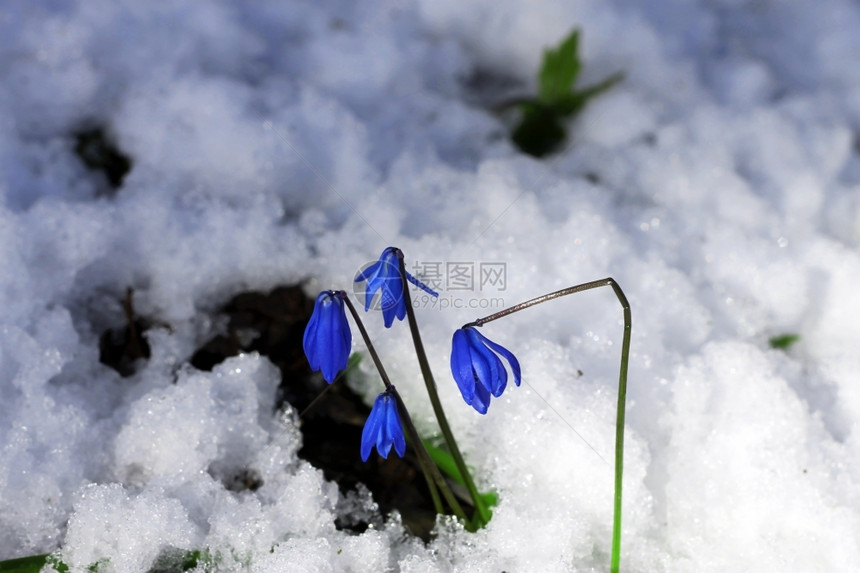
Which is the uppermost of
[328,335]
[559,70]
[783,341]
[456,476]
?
[559,70]

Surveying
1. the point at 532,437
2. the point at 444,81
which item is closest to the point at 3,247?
the point at 532,437

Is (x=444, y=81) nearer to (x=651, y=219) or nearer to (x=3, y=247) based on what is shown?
(x=651, y=219)

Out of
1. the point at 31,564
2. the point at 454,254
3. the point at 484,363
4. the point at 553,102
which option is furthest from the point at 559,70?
the point at 31,564

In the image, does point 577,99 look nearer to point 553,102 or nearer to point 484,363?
point 553,102

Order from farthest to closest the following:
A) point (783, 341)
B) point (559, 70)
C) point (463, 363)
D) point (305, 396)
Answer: point (559, 70), point (783, 341), point (305, 396), point (463, 363)

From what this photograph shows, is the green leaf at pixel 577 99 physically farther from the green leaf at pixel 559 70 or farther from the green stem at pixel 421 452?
the green stem at pixel 421 452

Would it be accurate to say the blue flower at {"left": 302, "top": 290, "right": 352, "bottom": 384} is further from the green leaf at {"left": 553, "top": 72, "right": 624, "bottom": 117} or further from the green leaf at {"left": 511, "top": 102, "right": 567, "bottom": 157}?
the green leaf at {"left": 553, "top": 72, "right": 624, "bottom": 117}

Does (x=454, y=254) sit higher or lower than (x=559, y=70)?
lower
